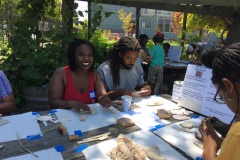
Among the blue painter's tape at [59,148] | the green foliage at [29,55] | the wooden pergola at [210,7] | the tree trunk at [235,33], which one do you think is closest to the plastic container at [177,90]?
the blue painter's tape at [59,148]

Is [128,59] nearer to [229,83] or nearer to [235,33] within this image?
[229,83]

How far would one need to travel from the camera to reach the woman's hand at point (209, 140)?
1.17 meters

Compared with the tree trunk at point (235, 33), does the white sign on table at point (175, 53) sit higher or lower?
lower

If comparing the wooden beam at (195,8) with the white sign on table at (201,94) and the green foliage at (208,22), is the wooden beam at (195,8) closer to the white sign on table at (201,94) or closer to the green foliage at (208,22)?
the green foliage at (208,22)

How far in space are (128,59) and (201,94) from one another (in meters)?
0.94

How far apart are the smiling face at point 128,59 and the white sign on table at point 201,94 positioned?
0.72 meters

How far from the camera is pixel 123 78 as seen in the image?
2.68m

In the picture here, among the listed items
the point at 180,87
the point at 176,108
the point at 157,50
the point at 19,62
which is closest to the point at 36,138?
the point at 176,108

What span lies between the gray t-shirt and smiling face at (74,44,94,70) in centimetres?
32

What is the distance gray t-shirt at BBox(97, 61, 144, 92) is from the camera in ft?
8.63

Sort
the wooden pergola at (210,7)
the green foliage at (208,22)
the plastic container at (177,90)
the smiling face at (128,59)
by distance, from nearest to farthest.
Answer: the plastic container at (177,90) < the smiling face at (128,59) < the wooden pergola at (210,7) < the green foliage at (208,22)

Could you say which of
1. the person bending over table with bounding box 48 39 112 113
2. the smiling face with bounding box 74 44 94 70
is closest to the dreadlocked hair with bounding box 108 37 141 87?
the person bending over table with bounding box 48 39 112 113

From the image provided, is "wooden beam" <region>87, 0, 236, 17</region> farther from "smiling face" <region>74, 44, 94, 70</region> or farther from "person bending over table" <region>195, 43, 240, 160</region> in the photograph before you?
"person bending over table" <region>195, 43, 240, 160</region>

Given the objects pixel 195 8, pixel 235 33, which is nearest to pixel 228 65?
pixel 235 33
